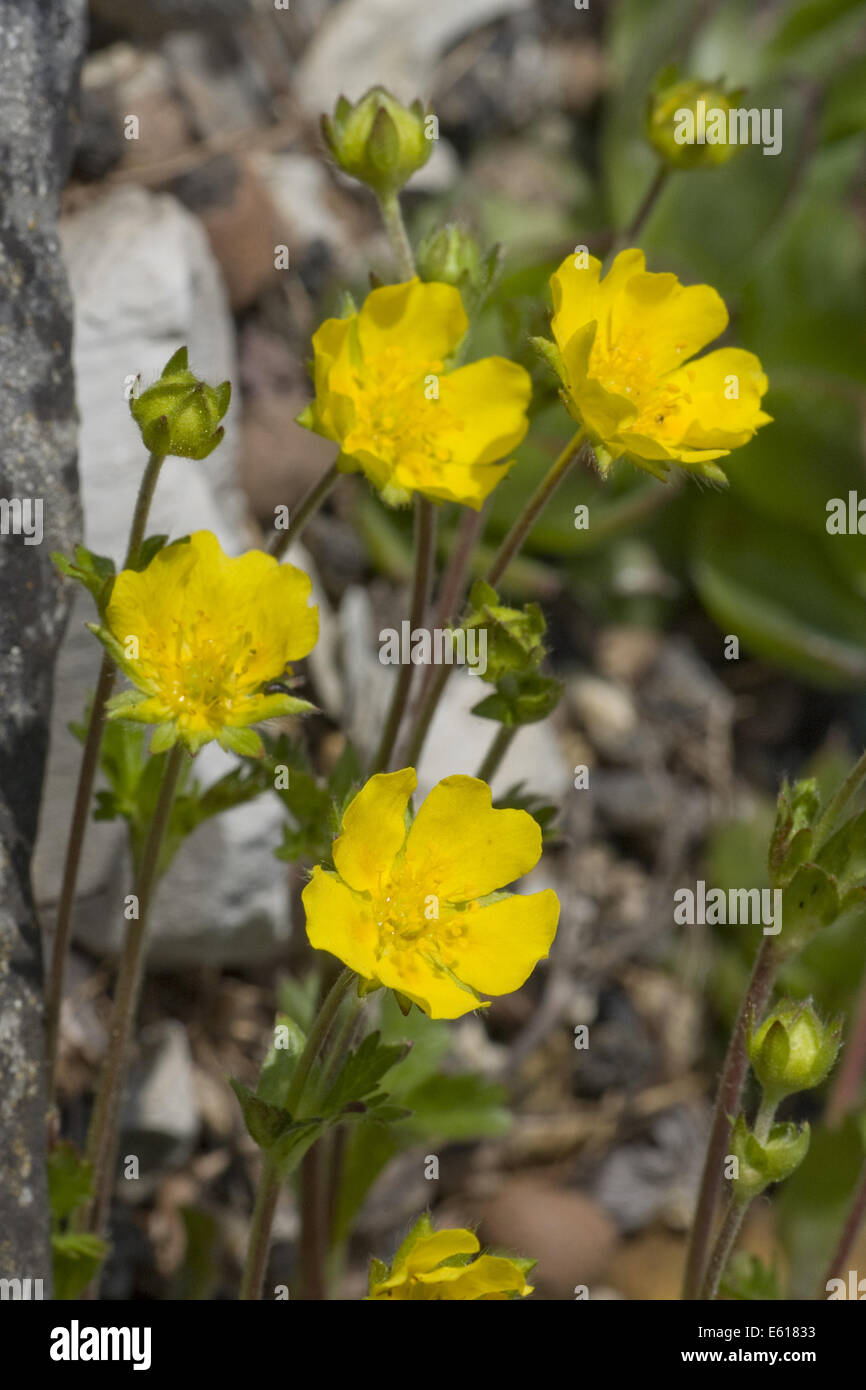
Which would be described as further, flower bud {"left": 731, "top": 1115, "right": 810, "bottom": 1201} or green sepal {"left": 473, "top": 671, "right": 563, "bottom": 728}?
green sepal {"left": 473, "top": 671, "right": 563, "bottom": 728}

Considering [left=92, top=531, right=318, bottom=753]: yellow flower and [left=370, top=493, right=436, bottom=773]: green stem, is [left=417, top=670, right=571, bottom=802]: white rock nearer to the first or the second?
[left=370, top=493, right=436, bottom=773]: green stem

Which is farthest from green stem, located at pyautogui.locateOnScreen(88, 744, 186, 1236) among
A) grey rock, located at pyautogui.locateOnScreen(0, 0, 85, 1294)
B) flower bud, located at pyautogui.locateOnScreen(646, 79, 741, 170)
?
flower bud, located at pyautogui.locateOnScreen(646, 79, 741, 170)

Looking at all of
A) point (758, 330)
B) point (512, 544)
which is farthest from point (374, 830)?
point (758, 330)

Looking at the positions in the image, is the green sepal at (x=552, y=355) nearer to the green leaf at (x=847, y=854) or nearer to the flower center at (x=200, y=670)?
the flower center at (x=200, y=670)

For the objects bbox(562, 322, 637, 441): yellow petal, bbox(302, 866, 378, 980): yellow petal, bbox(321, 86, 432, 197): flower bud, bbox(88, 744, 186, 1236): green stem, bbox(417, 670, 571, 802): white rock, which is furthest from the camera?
bbox(417, 670, 571, 802): white rock

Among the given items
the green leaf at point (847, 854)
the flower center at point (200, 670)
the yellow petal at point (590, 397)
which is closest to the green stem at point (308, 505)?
the flower center at point (200, 670)

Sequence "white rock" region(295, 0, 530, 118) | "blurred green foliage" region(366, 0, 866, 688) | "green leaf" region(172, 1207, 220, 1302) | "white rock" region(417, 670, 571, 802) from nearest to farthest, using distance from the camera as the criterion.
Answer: "green leaf" region(172, 1207, 220, 1302) < "white rock" region(417, 670, 571, 802) < "blurred green foliage" region(366, 0, 866, 688) < "white rock" region(295, 0, 530, 118)

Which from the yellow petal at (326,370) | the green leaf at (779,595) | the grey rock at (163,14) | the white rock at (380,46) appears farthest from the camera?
the white rock at (380,46)
